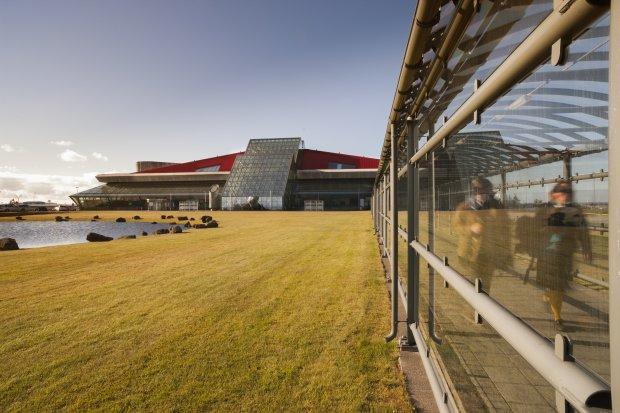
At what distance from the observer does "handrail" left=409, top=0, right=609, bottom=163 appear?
842 millimetres

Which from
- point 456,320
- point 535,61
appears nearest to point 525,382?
point 456,320

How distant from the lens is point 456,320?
262 centimetres

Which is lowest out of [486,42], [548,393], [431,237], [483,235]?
[548,393]

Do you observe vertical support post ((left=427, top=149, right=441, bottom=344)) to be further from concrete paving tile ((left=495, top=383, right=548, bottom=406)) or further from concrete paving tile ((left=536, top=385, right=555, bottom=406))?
concrete paving tile ((left=536, top=385, right=555, bottom=406))

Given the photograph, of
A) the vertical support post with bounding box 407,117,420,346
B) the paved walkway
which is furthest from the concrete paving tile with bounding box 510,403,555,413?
the vertical support post with bounding box 407,117,420,346

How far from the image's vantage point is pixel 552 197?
119 cm

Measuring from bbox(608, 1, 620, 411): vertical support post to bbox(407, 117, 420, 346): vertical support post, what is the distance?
2866mm

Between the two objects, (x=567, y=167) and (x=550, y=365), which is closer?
(x=550, y=365)

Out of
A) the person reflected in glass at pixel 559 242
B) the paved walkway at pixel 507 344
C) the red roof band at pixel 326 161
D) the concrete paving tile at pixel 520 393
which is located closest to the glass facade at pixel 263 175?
the red roof band at pixel 326 161

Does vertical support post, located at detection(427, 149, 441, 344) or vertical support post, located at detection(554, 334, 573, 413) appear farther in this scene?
vertical support post, located at detection(427, 149, 441, 344)

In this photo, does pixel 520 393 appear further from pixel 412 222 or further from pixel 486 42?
pixel 412 222

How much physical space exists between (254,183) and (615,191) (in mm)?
56712

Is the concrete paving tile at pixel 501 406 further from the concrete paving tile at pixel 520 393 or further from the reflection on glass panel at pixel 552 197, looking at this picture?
the reflection on glass panel at pixel 552 197

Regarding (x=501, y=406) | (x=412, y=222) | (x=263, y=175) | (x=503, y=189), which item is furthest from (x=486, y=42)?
(x=263, y=175)
